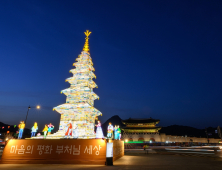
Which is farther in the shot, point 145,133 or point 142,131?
point 142,131

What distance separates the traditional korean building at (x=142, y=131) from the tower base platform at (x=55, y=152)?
42337mm

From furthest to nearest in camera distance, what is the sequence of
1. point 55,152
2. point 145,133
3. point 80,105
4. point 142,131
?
1. point 142,131
2. point 145,133
3. point 80,105
4. point 55,152

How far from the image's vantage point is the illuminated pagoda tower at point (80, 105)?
17984 mm

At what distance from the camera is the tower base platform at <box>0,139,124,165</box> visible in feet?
37.1

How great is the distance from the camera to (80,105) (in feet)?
60.5

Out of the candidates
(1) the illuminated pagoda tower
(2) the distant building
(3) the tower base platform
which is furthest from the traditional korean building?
(3) the tower base platform

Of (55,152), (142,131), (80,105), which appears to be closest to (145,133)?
(142,131)

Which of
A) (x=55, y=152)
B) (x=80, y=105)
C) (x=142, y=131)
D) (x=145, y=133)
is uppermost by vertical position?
(x=80, y=105)

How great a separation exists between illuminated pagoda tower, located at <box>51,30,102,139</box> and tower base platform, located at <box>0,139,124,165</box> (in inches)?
195

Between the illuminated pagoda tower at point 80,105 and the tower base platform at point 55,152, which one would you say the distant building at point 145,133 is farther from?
the tower base platform at point 55,152

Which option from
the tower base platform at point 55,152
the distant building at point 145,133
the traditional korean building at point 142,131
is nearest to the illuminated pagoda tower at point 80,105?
the tower base platform at point 55,152

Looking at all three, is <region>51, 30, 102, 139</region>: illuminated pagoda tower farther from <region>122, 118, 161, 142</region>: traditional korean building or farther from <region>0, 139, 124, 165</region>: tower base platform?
<region>122, 118, 161, 142</region>: traditional korean building

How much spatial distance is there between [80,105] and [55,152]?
24.3 ft

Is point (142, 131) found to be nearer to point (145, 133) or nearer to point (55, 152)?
point (145, 133)
